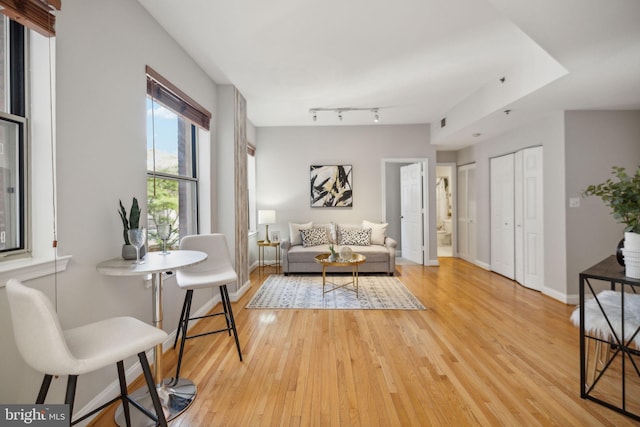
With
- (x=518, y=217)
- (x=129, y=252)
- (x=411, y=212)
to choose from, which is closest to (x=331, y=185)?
(x=411, y=212)

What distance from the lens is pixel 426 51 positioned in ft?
9.97

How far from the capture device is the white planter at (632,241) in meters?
1.75

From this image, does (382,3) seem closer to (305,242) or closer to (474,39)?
(474,39)

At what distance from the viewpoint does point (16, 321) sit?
1179mm

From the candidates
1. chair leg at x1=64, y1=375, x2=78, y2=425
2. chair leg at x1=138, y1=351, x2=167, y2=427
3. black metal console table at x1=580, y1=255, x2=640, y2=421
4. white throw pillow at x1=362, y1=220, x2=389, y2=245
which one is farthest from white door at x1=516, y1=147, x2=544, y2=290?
chair leg at x1=64, y1=375, x2=78, y2=425

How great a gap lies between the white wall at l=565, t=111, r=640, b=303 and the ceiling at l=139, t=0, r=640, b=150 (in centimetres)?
22

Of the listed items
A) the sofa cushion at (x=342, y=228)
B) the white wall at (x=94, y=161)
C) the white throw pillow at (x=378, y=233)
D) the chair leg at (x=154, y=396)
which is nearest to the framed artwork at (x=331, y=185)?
the sofa cushion at (x=342, y=228)

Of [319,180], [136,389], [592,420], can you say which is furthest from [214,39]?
[592,420]

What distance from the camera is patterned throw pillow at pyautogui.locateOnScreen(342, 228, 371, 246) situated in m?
5.55

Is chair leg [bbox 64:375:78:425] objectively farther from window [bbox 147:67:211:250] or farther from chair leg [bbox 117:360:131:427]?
window [bbox 147:67:211:250]

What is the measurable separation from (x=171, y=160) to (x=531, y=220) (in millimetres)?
4613

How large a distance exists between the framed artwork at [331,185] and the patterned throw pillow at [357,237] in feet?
2.03

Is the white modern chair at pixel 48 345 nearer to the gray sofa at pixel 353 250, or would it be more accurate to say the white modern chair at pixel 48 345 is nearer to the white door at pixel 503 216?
the gray sofa at pixel 353 250

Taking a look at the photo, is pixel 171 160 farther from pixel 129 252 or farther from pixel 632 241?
pixel 632 241
